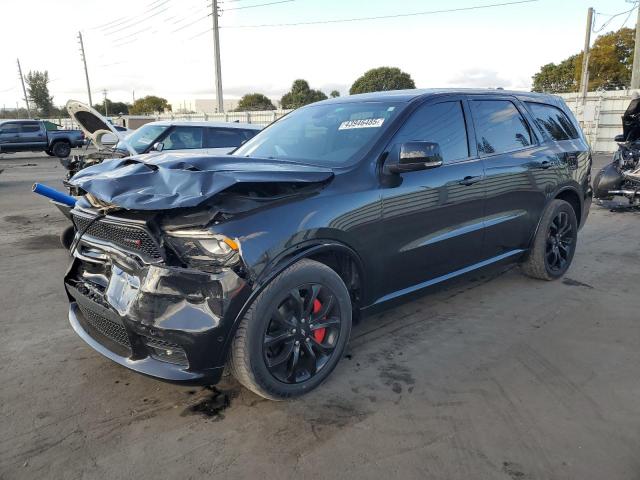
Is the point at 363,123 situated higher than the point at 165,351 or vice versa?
the point at 363,123

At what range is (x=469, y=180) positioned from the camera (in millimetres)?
3861

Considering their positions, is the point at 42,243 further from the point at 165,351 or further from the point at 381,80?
the point at 381,80

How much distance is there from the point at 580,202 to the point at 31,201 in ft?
33.5

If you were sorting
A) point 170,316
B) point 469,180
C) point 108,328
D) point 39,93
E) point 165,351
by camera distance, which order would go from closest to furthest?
point 170,316
point 165,351
point 108,328
point 469,180
point 39,93

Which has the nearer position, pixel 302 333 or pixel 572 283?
pixel 302 333

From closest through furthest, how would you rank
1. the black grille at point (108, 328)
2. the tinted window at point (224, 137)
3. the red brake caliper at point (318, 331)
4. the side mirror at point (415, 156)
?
the black grille at point (108, 328), the red brake caliper at point (318, 331), the side mirror at point (415, 156), the tinted window at point (224, 137)

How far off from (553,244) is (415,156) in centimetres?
263

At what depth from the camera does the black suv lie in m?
2.52

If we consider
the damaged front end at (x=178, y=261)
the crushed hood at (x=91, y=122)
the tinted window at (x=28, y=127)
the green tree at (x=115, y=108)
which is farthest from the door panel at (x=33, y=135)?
the green tree at (x=115, y=108)

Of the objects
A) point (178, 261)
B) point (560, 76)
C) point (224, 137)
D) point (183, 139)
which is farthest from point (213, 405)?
point (560, 76)

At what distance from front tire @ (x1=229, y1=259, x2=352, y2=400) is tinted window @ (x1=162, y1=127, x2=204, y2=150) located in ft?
21.0

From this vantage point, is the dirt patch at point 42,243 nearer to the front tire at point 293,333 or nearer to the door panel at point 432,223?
the front tire at point 293,333

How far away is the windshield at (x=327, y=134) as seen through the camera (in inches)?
134

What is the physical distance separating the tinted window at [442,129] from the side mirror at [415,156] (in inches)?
10.4
